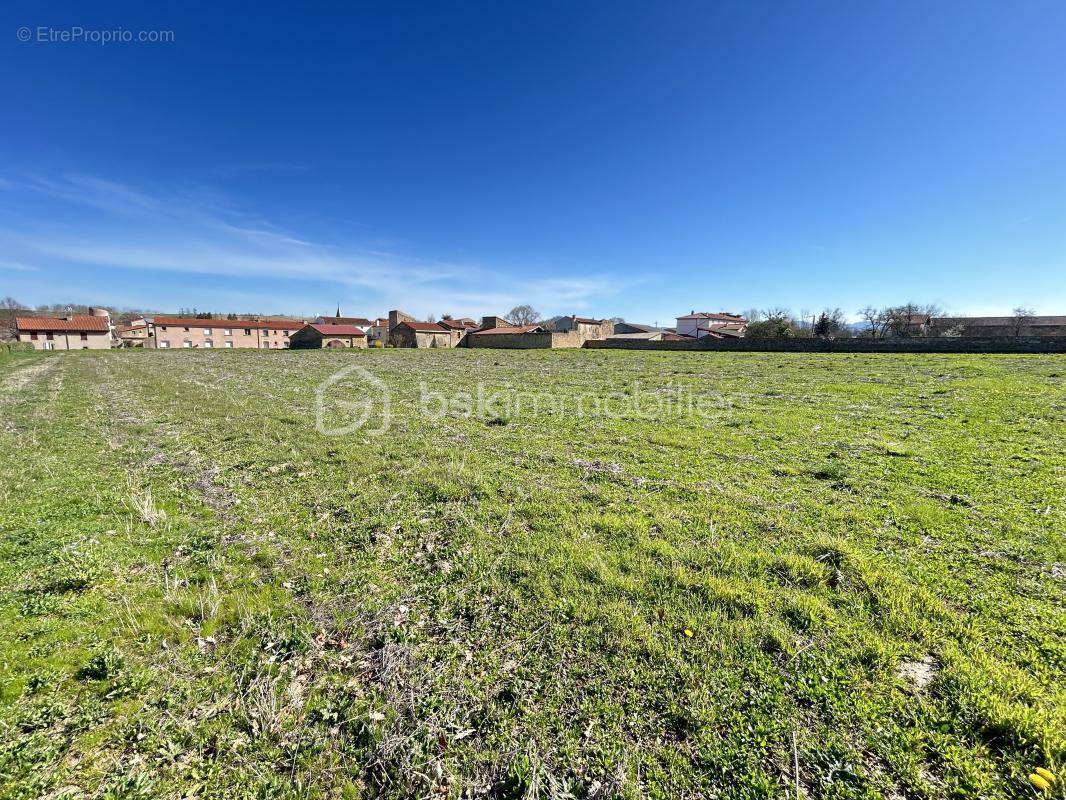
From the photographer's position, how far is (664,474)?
7.09 metres

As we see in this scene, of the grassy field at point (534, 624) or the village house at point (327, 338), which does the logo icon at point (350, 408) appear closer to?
the grassy field at point (534, 624)

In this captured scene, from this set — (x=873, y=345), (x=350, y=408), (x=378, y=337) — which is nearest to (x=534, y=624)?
(x=350, y=408)

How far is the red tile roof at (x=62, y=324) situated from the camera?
66.0 meters

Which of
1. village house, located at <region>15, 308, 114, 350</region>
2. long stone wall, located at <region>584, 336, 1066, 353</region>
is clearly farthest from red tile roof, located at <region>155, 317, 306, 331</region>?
long stone wall, located at <region>584, 336, 1066, 353</region>

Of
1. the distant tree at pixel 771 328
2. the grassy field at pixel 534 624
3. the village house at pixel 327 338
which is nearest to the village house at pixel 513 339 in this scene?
the village house at pixel 327 338

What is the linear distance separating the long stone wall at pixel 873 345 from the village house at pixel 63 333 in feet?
292

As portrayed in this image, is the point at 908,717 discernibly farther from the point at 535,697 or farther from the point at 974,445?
the point at 974,445

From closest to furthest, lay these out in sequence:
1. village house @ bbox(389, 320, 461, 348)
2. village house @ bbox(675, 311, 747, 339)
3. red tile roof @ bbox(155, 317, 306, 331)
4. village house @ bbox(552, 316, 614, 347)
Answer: village house @ bbox(552, 316, 614, 347), village house @ bbox(389, 320, 461, 348), red tile roof @ bbox(155, 317, 306, 331), village house @ bbox(675, 311, 747, 339)

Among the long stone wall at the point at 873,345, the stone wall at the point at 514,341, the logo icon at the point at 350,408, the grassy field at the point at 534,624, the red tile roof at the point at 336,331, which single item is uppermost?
the red tile roof at the point at 336,331

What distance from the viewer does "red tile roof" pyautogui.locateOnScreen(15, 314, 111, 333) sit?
66000 millimetres

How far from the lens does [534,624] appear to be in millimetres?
3564

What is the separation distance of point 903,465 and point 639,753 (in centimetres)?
761

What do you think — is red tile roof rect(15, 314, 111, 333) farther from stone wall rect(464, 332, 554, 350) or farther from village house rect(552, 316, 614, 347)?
village house rect(552, 316, 614, 347)

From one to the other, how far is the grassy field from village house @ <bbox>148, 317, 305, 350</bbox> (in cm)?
8849
